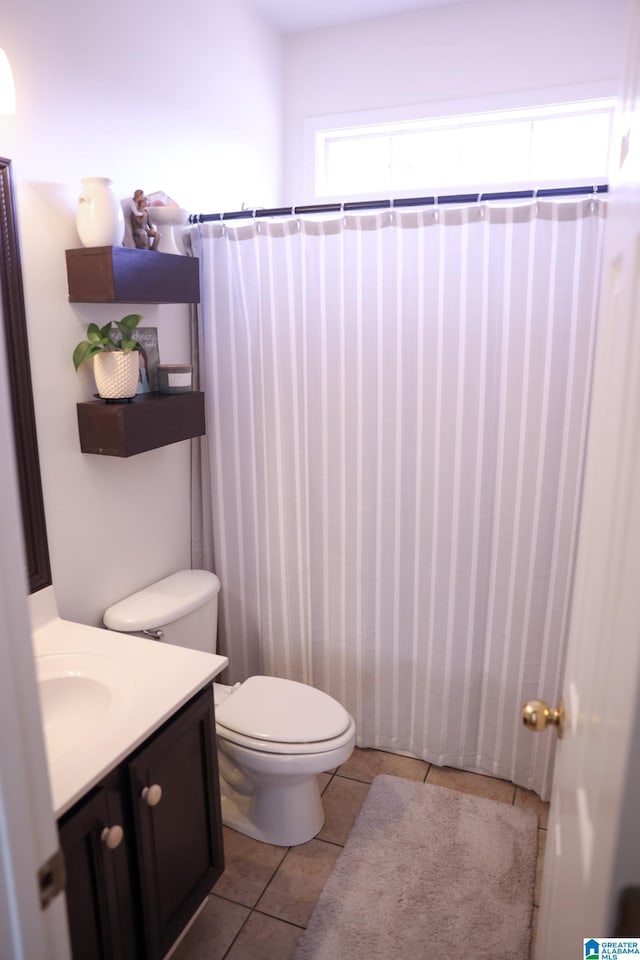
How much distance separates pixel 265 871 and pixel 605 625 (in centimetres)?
168

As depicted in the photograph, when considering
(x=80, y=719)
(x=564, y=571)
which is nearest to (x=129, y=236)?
(x=80, y=719)

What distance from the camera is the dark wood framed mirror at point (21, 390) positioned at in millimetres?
1651

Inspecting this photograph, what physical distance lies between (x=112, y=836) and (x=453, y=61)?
8.96ft

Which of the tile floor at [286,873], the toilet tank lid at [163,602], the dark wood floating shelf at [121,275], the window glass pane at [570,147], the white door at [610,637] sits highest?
the window glass pane at [570,147]

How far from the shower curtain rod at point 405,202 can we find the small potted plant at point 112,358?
609 mm

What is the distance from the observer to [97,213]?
5.97ft

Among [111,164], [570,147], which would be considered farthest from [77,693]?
[570,147]

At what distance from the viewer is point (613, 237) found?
37.8 inches

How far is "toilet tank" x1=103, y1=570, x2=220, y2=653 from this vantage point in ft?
6.79

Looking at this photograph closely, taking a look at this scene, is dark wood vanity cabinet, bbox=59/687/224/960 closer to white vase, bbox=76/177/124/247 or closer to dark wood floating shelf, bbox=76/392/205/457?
dark wood floating shelf, bbox=76/392/205/457

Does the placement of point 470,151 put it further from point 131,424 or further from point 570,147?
point 131,424

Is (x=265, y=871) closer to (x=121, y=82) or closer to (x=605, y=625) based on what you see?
(x=605, y=625)

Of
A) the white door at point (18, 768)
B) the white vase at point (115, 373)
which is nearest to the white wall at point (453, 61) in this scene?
the white vase at point (115, 373)

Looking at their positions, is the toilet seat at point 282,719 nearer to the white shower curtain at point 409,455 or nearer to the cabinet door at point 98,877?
→ the white shower curtain at point 409,455
